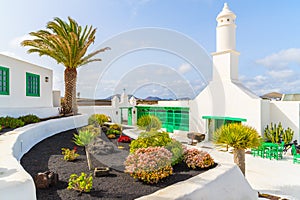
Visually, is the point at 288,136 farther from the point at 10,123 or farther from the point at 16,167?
the point at 10,123

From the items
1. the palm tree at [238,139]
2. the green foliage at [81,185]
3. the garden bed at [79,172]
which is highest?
the palm tree at [238,139]

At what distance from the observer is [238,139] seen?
6.08 metres

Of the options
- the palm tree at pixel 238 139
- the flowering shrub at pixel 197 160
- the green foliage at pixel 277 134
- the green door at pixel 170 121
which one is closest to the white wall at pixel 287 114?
the green foliage at pixel 277 134

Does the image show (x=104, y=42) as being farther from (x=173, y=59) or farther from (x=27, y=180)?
(x=27, y=180)

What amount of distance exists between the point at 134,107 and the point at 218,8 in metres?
12.0

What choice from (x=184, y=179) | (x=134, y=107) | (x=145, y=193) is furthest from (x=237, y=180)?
(x=134, y=107)

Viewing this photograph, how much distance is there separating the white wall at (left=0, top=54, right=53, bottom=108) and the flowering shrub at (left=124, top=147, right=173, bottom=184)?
890 cm

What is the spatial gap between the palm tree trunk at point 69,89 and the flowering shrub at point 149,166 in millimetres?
10622

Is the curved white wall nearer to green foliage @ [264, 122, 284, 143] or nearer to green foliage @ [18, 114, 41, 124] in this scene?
green foliage @ [18, 114, 41, 124]

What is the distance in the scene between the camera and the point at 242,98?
13773 mm

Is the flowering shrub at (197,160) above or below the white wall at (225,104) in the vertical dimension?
below

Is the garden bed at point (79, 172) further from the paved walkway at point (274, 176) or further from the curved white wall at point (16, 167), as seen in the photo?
the paved walkway at point (274, 176)

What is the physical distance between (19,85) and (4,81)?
1.03 metres

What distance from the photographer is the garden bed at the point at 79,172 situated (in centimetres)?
365
